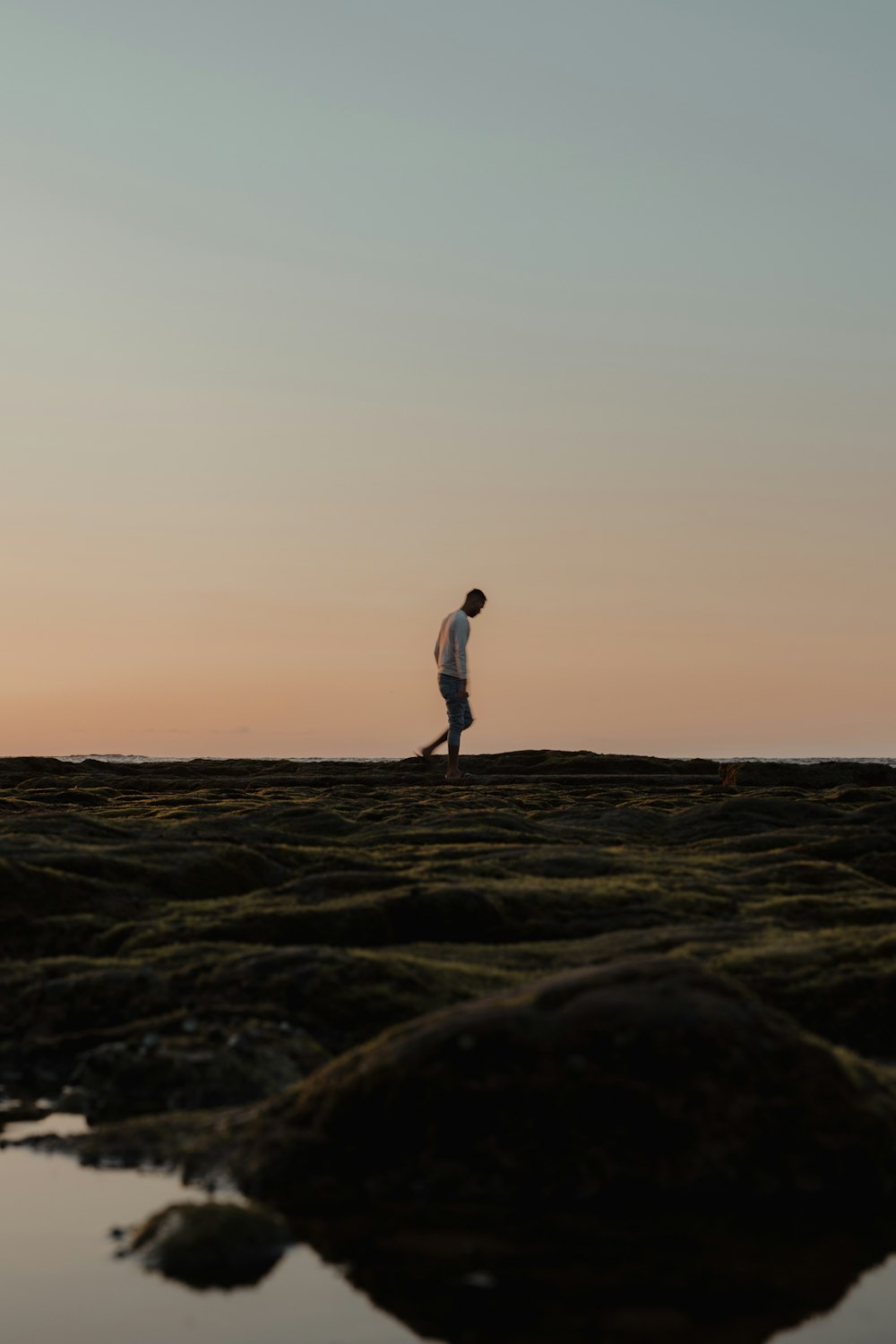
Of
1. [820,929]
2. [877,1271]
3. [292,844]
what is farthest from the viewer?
[292,844]

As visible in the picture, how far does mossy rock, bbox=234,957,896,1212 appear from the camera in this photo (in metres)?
5.45

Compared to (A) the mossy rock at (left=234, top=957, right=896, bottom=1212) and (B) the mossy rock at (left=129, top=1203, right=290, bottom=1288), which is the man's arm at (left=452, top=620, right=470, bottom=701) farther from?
(B) the mossy rock at (left=129, top=1203, right=290, bottom=1288)

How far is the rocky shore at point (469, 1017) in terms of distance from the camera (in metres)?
5.48

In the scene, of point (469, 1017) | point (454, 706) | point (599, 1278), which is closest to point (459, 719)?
point (454, 706)

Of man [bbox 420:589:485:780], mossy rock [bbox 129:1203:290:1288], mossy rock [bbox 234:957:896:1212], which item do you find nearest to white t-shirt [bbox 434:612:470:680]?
man [bbox 420:589:485:780]

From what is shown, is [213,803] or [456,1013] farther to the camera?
[213,803]

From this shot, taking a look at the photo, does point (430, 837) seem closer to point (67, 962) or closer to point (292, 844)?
point (292, 844)

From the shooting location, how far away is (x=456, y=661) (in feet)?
81.8

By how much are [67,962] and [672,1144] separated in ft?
16.3

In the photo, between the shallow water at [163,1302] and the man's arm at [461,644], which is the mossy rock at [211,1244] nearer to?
the shallow water at [163,1302]

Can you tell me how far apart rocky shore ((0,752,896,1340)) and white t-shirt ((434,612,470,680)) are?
343 inches

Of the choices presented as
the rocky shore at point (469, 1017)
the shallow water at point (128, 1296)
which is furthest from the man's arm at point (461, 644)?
the shallow water at point (128, 1296)

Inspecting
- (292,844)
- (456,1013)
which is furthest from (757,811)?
(456,1013)

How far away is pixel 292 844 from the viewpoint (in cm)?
1480
